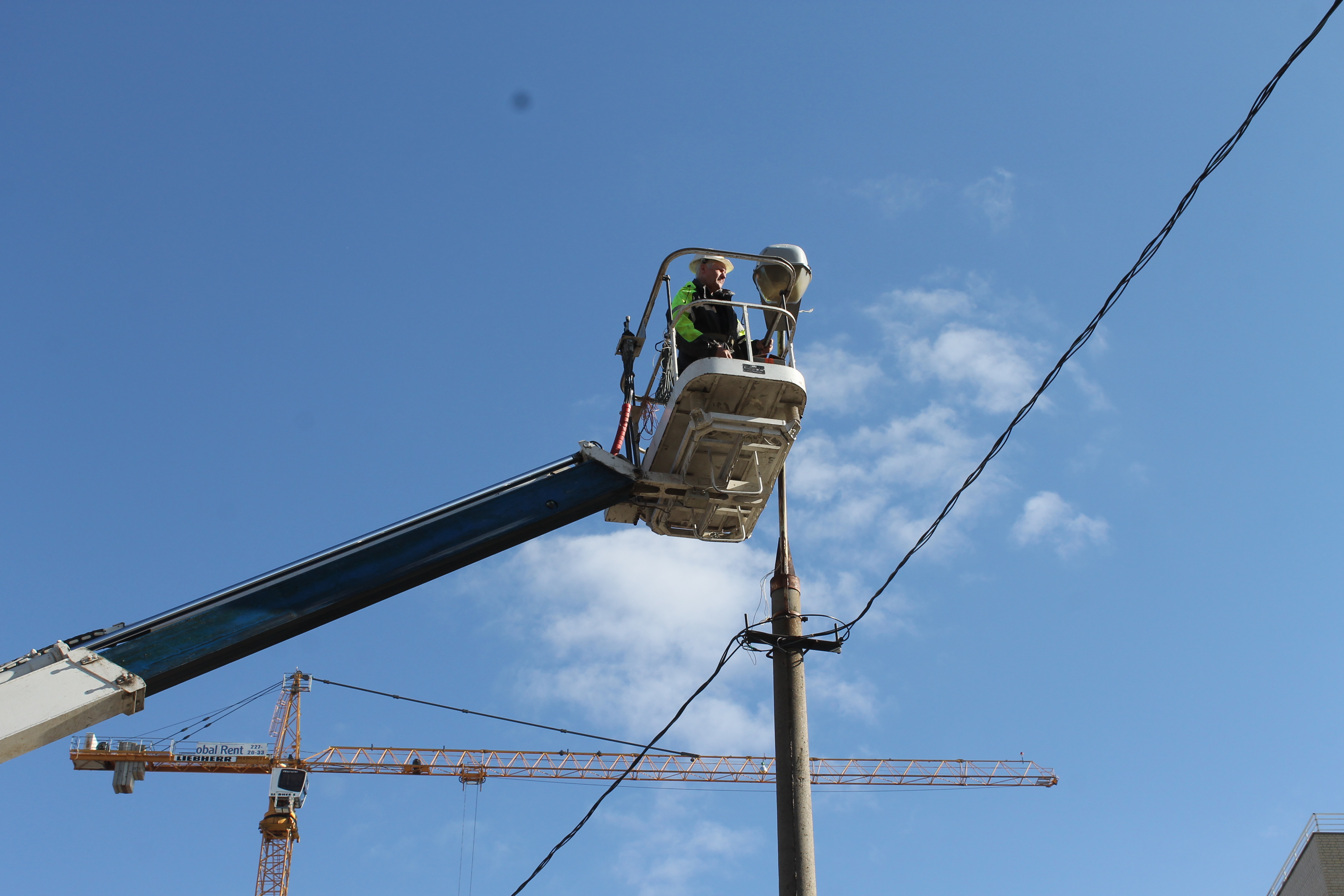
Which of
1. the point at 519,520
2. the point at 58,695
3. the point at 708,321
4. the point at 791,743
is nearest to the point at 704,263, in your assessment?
the point at 708,321

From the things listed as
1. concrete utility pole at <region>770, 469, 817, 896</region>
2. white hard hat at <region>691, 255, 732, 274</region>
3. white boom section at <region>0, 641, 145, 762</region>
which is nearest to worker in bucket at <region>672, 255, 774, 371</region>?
white hard hat at <region>691, 255, 732, 274</region>

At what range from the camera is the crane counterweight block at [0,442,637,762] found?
980 cm

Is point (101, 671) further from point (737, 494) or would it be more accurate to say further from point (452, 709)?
point (452, 709)

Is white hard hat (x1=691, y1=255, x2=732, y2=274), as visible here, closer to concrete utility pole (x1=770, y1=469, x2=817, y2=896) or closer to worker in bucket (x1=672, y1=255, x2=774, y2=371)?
worker in bucket (x1=672, y1=255, x2=774, y2=371)

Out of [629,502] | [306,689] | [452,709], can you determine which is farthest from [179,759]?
[629,502]

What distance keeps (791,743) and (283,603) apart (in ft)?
15.1

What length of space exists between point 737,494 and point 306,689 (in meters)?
60.0

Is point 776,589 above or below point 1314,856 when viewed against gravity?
below

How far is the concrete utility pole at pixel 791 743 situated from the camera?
9.31 m

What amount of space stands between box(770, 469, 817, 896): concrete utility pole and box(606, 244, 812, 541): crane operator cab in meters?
1.24

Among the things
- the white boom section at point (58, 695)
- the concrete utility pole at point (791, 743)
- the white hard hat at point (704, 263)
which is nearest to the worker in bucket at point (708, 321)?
the white hard hat at point (704, 263)

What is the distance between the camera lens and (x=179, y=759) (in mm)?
62438

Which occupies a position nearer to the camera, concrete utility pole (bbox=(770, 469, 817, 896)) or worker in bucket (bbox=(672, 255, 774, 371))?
concrete utility pole (bbox=(770, 469, 817, 896))

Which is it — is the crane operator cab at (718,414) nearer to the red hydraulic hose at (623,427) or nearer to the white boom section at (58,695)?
the red hydraulic hose at (623,427)
